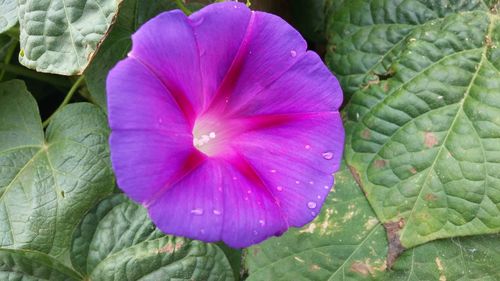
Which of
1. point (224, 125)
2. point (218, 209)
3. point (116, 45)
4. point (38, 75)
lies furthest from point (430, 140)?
point (38, 75)

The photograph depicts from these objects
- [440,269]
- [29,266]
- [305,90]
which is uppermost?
[305,90]

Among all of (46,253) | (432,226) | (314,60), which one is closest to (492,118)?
(432,226)

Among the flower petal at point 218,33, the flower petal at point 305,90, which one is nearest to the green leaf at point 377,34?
the flower petal at point 305,90

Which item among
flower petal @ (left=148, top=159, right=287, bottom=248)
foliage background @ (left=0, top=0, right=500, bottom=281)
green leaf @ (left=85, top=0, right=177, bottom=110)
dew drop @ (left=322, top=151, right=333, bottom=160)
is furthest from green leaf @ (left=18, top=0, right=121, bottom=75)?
dew drop @ (left=322, top=151, right=333, bottom=160)

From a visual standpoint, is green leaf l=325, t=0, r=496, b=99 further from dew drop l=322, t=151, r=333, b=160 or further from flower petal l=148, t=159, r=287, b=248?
flower petal l=148, t=159, r=287, b=248

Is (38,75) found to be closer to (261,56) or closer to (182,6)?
(182,6)

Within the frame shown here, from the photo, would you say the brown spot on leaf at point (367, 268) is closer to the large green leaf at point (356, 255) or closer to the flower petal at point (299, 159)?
the large green leaf at point (356, 255)

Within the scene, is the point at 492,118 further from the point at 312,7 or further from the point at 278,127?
the point at 312,7
